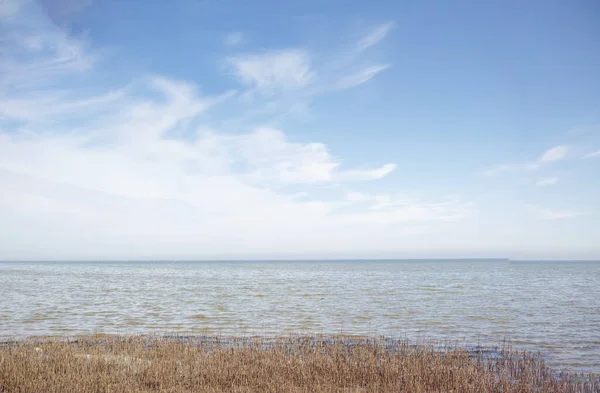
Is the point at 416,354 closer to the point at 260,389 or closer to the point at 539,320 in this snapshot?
the point at 260,389

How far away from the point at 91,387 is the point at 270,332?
555 inches

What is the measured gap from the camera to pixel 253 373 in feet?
38.9

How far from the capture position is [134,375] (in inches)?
449

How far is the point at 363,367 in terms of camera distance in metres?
12.7

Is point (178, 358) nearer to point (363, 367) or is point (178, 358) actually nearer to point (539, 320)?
point (363, 367)

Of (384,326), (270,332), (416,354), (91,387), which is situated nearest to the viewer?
(91,387)

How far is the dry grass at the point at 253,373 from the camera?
35.0 ft

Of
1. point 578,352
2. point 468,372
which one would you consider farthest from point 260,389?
point 578,352

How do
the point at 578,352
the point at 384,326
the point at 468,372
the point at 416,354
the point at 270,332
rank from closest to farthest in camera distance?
the point at 468,372 → the point at 416,354 → the point at 578,352 → the point at 270,332 → the point at 384,326

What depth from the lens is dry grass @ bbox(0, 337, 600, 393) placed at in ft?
35.0

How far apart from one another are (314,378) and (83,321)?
68.4 feet

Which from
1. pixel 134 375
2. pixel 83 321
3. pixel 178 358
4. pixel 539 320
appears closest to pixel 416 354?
pixel 178 358

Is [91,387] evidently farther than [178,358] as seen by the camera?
No

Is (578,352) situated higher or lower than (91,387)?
lower
